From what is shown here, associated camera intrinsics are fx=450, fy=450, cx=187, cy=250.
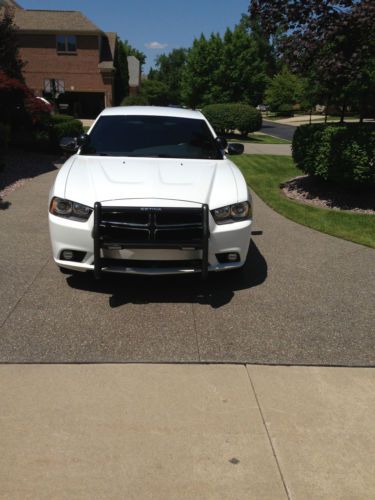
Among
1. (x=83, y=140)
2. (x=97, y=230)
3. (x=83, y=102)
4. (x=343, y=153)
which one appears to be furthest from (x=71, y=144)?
(x=83, y=102)

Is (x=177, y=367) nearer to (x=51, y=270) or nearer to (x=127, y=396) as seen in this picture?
(x=127, y=396)

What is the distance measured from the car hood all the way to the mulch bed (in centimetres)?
412

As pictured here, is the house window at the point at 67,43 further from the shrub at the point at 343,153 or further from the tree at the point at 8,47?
the shrub at the point at 343,153

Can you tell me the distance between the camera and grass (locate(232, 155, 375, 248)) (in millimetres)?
6660

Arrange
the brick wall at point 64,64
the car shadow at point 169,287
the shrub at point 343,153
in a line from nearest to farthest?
the car shadow at point 169,287 < the shrub at point 343,153 < the brick wall at point 64,64

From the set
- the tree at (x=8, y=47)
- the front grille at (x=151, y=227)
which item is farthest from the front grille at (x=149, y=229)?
the tree at (x=8, y=47)

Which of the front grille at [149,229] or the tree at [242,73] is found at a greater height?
the tree at [242,73]

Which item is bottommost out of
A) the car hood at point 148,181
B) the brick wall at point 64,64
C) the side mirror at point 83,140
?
the car hood at point 148,181

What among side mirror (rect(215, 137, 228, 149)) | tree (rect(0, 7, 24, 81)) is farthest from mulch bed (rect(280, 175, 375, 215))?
tree (rect(0, 7, 24, 81))

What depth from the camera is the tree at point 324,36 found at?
669cm

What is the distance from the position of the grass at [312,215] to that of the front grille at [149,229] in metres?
3.25

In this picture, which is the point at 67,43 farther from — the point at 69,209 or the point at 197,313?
the point at 197,313

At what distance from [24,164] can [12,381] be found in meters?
10.0

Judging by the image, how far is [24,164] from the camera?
12.0 m
